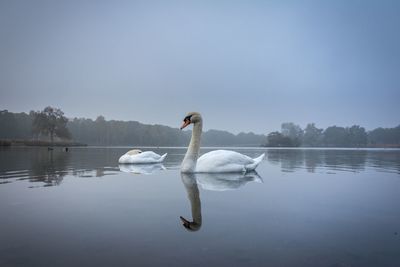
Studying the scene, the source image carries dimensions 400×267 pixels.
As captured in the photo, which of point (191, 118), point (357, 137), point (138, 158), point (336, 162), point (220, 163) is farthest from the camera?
point (357, 137)

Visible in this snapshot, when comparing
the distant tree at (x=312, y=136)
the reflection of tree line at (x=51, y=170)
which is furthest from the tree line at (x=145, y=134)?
the reflection of tree line at (x=51, y=170)

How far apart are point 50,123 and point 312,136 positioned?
465ft

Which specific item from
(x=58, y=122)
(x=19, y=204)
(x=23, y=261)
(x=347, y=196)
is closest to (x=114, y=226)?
(x=23, y=261)

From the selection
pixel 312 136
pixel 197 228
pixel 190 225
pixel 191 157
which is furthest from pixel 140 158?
pixel 312 136

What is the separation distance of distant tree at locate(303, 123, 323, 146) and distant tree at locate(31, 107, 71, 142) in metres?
135

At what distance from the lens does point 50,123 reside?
8281 centimetres

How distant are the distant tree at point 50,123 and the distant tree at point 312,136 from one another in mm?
135117

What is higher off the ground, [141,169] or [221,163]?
[221,163]

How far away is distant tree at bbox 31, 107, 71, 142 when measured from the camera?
8225cm

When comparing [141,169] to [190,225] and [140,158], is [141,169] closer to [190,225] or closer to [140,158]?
[140,158]

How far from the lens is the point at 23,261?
284 centimetres

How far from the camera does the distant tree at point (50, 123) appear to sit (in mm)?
82250

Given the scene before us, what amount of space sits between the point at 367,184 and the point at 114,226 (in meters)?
8.03

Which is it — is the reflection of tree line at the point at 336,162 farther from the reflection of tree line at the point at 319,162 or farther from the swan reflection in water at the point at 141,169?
the swan reflection in water at the point at 141,169
